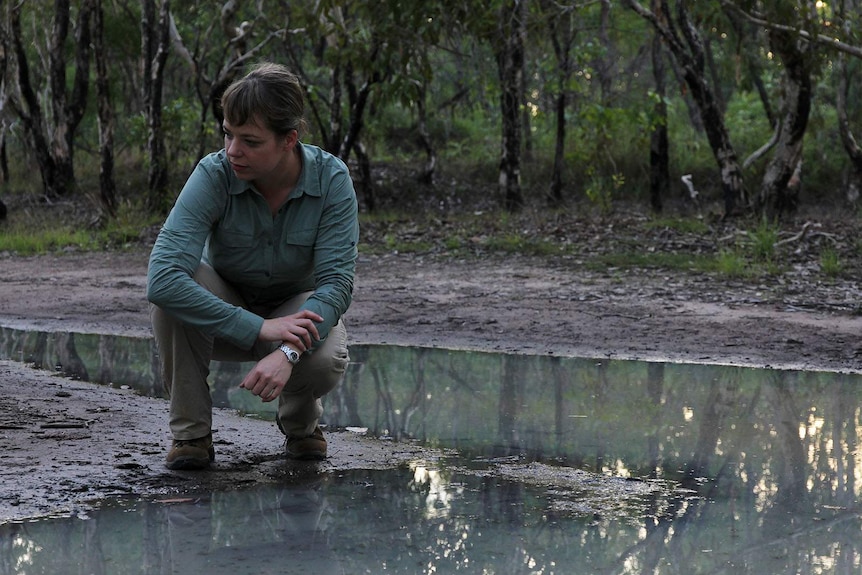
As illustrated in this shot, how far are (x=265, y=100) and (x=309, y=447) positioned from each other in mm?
1346

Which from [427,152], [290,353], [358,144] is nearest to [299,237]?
[290,353]

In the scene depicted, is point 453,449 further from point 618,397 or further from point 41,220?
point 41,220

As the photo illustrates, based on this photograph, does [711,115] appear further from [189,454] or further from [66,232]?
[189,454]

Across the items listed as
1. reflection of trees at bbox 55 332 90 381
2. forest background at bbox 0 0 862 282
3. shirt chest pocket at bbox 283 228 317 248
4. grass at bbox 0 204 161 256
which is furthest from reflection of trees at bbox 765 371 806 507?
grass at bbox 0 204 161 256

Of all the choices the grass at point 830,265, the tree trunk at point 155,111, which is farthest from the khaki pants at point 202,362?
the tree trunk at point 155,111

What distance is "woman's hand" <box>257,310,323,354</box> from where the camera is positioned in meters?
3.92

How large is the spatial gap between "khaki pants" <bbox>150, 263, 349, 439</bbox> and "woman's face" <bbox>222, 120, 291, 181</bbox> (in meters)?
0.43

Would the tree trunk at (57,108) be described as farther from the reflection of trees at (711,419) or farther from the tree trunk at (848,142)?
the reflection of trees at (711,419)

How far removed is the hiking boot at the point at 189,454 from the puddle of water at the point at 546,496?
310 mm

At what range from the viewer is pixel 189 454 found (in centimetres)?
421

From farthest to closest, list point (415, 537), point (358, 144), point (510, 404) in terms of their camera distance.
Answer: point (358, 144), point (510, 404), point (415, 537)

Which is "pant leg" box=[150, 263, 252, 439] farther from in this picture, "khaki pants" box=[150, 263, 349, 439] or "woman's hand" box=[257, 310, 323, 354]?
"woman's hand" box=[257, 310, 323, 354]

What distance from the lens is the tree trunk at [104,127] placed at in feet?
52.9

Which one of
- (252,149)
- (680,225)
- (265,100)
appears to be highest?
(265,100)
